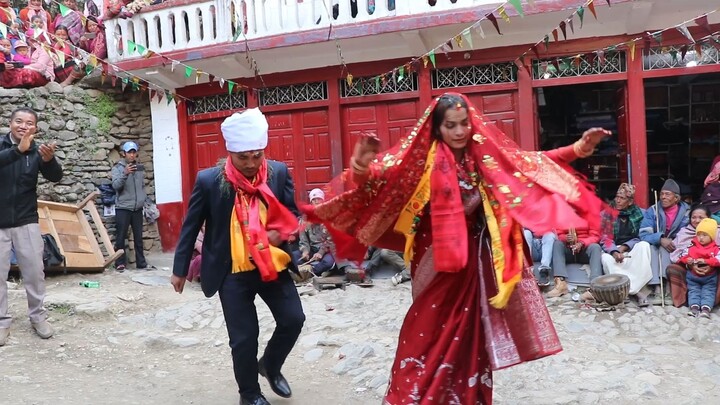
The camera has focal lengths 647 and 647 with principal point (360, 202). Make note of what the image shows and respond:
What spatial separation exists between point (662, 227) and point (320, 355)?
4.06 m

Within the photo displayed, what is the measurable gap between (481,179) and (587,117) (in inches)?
339

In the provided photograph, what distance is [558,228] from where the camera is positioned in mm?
2781

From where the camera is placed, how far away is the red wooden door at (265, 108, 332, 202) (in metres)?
9.58

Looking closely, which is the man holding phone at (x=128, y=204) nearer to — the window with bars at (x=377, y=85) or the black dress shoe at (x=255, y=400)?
the window with bars at (x=377, y=85)

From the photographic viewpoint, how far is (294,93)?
966 centimetres

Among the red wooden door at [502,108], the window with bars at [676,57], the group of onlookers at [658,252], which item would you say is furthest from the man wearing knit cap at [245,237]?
the window with bars at [676,57]

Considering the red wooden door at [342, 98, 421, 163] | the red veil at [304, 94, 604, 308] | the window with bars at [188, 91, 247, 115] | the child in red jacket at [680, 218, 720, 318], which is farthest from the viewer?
the window with bars at [188, 91, 247, 115]

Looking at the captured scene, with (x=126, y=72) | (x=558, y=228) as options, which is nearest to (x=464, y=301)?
(x=558, y=228)

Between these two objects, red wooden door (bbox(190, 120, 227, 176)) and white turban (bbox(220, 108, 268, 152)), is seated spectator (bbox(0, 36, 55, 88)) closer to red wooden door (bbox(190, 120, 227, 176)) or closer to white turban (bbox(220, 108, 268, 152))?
red wooden door (bbox(190, 120, 227, 176))

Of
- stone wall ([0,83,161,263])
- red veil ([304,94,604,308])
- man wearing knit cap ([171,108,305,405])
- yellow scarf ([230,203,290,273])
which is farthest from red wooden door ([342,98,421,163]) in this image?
red veil ([304,94,604,308])

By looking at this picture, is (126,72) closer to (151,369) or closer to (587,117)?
(151,369)

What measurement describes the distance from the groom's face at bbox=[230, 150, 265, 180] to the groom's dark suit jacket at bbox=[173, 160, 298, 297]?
127mm

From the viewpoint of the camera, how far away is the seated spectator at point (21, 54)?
382 inches

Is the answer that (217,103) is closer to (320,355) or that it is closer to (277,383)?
(320,355)
